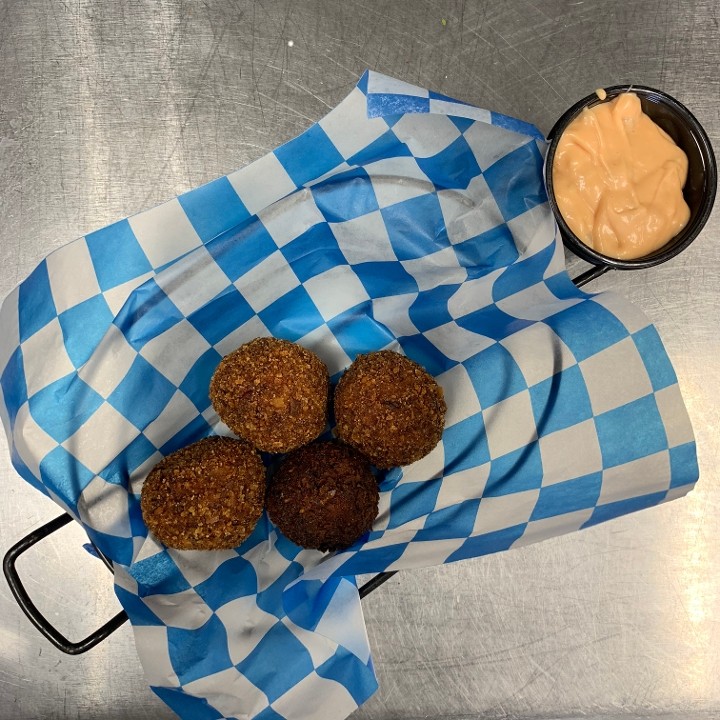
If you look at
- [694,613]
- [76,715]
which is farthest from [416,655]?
[76,715]

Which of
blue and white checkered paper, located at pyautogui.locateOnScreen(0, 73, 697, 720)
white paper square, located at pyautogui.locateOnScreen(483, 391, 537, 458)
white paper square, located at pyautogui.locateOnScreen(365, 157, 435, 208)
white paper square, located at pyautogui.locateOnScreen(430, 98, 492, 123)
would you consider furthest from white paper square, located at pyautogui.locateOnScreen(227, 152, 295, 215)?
white paper square, located at pyautogui.locateOnScreen(483, 391, 537, 458)

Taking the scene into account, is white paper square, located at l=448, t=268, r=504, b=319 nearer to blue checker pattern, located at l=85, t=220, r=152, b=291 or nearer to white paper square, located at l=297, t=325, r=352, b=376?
white paper square, located at l=297, t=325, r=352, b=376

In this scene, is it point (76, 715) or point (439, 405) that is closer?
point (439, 405)

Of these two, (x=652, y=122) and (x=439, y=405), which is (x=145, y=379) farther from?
(x=652, y=122)

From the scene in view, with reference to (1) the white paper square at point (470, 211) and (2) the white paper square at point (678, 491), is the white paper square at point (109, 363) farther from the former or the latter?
(2) the white paper square at point (678, 491)

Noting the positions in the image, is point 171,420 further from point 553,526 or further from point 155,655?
point 553,526
